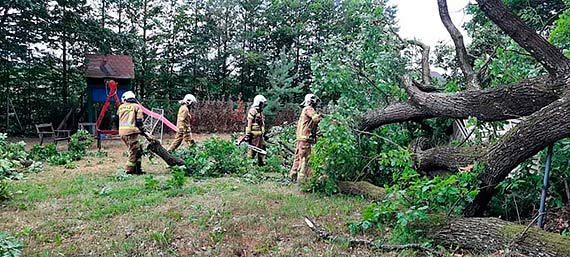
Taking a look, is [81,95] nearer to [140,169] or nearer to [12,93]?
[12,93]

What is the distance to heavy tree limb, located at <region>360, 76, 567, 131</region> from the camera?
4027 mm

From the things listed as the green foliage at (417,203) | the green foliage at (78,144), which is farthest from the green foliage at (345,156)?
the green foliage at (78,144)

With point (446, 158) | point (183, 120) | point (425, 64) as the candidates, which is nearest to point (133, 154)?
point (183, 120)

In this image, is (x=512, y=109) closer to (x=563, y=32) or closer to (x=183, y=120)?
(x=563, y=32)

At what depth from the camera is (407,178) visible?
4328 mm

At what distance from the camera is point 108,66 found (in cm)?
1548

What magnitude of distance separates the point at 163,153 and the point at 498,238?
6.07 metres

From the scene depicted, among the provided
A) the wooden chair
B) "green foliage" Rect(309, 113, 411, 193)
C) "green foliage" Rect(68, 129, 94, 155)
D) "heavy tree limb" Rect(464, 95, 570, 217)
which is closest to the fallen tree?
"heavy tree limb" Rect(464, 95, 570, 217)

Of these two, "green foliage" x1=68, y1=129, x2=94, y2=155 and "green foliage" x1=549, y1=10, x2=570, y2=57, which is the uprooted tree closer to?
"green foliage" x1=549, y1=10, x2=570, y2=57

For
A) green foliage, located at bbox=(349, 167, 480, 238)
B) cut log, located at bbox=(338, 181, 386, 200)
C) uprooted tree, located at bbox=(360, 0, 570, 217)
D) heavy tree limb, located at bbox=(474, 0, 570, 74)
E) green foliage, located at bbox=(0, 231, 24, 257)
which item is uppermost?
heavy tree limb, located at bbox=(474, 0, 570, 74)

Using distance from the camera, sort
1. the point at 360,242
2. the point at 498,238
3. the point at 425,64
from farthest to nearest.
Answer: the point at 425,64 < the point at 360,242 < the point at 498,238

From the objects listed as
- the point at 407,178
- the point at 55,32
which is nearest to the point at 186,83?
the point at 55,32

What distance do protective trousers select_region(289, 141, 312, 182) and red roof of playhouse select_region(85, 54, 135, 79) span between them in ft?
33.3

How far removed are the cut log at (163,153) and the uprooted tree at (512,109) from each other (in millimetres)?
4880
